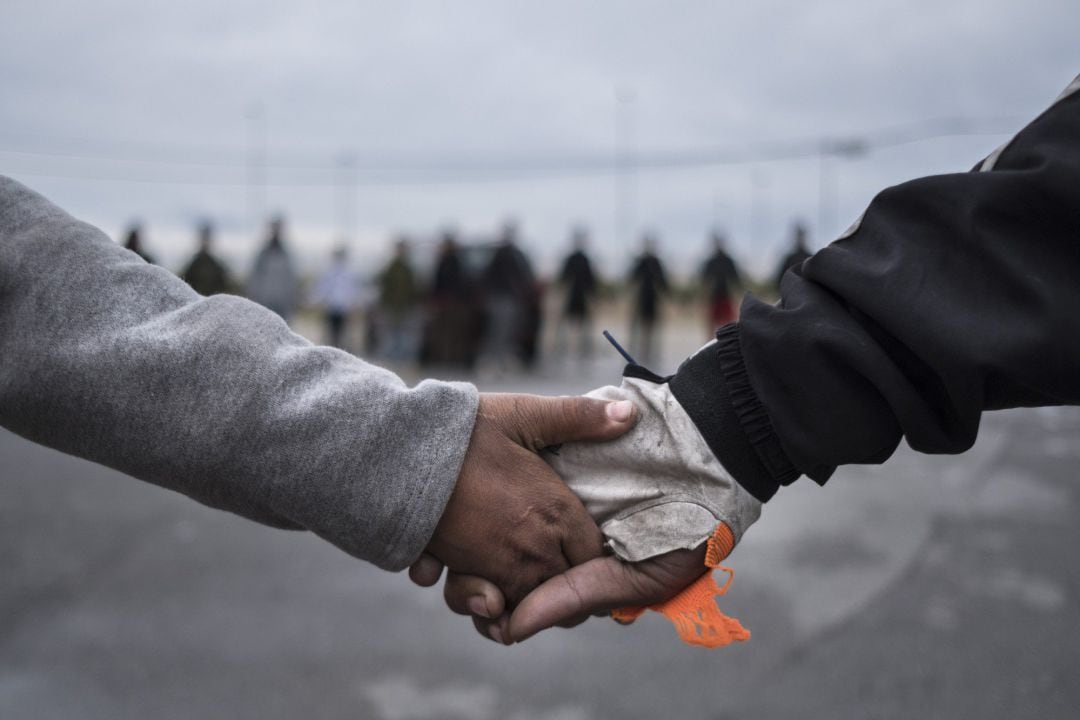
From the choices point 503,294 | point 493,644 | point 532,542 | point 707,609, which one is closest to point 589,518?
point 532,542

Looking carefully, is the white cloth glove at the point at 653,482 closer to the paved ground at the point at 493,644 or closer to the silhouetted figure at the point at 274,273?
the paved ground at the point at 493,644

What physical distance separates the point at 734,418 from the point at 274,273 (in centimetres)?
984

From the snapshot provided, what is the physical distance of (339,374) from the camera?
176 cm

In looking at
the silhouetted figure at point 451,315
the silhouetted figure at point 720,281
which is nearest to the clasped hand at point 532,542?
the silhouetted figure at point 451,315

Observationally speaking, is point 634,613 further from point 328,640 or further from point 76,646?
point 76,646

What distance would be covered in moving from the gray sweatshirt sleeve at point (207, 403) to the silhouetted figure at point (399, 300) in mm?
10445

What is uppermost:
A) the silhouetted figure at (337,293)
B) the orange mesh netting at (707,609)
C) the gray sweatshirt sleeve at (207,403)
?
the gray sweatshirt sleeve at (207,403)

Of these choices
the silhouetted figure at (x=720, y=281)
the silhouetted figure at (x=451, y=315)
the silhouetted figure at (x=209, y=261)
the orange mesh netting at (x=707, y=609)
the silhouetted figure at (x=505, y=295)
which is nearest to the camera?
the orange mesh netting at (x=707, y=609)

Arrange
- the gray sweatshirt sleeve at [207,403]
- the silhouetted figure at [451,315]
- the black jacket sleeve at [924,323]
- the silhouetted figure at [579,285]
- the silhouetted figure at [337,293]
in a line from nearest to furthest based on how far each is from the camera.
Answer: the black jacket sleeve at [924,323]
the gray sweatshirt sleeve at [207,403]
the silhouetted figure at [337,293]
the silhouetted figure at [451,315]
the silhouetted figure at [579,285]

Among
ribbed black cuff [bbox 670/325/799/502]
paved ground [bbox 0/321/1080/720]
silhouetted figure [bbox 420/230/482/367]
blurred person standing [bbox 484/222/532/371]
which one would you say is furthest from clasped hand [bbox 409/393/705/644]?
blurred person standing [bbox 484/222/532/371]

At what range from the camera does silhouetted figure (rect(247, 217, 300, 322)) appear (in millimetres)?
10766

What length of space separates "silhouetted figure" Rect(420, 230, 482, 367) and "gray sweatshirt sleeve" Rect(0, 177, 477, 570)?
10137mm

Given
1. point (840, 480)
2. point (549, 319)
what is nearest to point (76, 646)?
point (840, 480)

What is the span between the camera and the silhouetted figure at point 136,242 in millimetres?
1903
